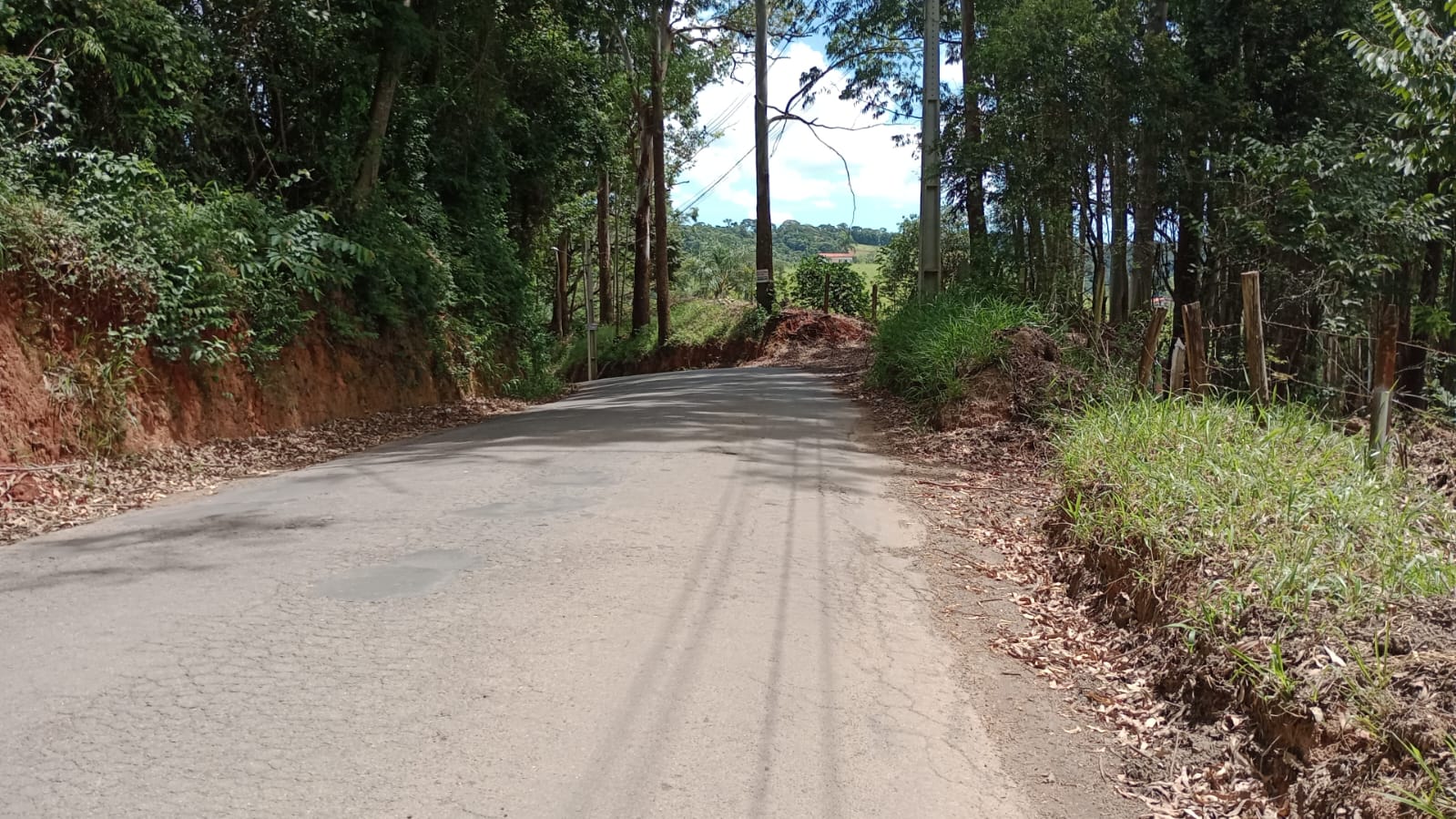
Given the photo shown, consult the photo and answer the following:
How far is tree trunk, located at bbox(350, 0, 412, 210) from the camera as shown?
44.4ft

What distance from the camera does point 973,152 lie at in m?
15.4

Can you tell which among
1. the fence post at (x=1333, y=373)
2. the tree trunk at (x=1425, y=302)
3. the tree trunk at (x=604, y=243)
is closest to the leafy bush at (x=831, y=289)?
the tree trunk at (x=604, y=243)

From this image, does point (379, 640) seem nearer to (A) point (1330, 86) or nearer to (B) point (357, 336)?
(B) point (357, 336)

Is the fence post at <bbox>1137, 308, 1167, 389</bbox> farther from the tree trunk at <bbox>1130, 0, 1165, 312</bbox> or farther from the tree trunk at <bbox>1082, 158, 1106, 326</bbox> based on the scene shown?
the tree trunk at <bbox>1082, 158, 1106, 326</bbox>

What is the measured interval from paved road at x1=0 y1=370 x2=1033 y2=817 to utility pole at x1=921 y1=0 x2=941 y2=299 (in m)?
10.2

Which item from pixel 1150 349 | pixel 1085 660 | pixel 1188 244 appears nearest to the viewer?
pixel 1085 660

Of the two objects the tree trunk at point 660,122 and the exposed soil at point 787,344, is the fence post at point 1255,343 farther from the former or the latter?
the tree trunk at point 660,122

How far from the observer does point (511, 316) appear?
19.1 m

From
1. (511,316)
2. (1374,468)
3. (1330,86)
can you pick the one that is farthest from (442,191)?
(1374,468)

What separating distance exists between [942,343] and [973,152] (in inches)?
178

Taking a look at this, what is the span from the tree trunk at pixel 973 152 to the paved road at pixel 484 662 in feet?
31.6

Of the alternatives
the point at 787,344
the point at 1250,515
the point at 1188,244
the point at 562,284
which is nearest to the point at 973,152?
the point at 1188,244

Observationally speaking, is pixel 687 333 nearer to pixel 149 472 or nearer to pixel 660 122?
pixel 660 122

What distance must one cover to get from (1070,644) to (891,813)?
2.25 m
